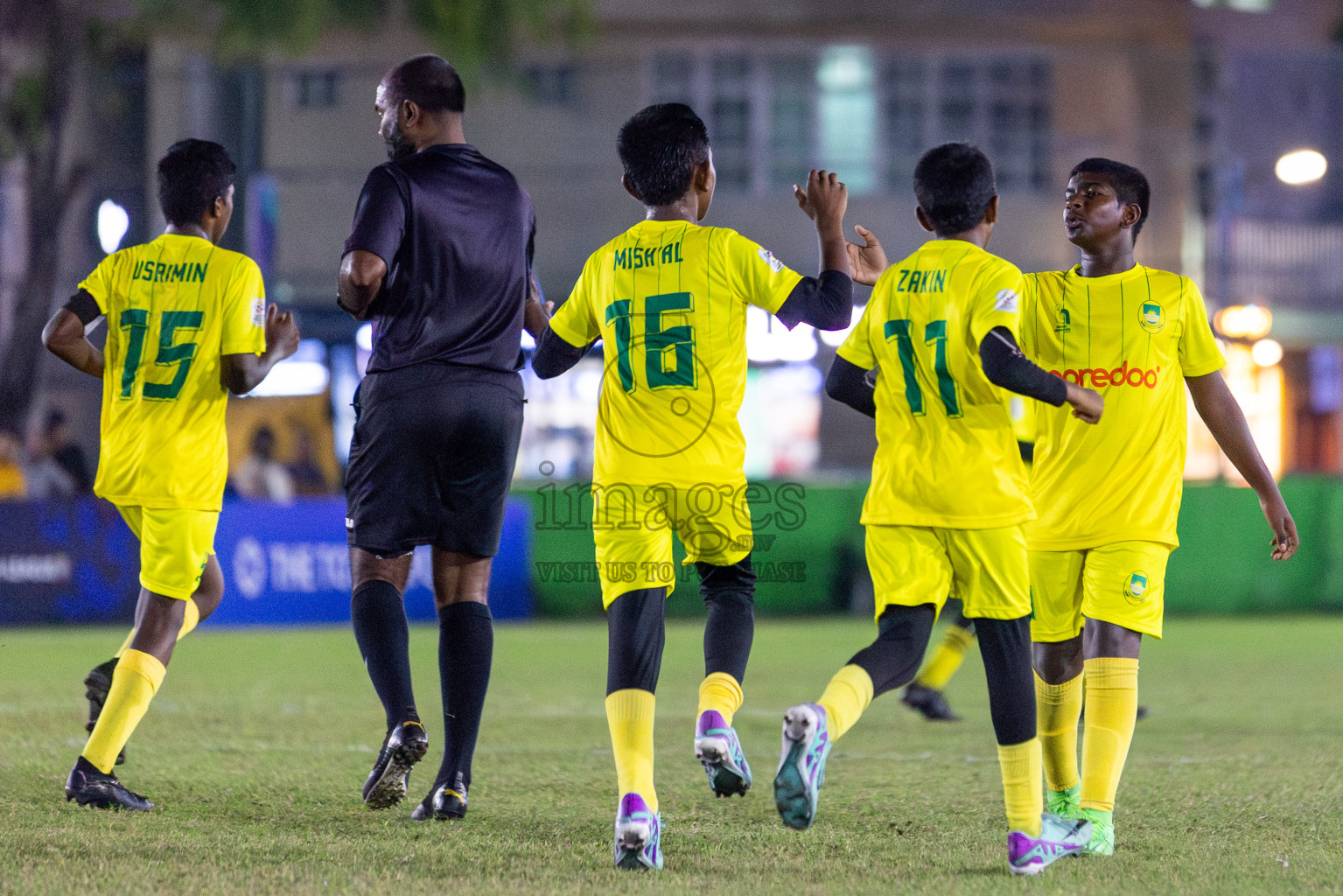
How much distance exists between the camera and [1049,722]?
4.55 meters

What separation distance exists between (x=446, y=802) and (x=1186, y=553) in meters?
13.0

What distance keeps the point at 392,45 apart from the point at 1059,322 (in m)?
22.7

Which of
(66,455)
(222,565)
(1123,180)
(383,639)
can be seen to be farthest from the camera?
(66,455)

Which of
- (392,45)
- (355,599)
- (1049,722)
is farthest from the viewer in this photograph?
(392,45)

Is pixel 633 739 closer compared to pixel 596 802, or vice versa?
pixel 633 739

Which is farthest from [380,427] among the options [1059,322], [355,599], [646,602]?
[1059,322]

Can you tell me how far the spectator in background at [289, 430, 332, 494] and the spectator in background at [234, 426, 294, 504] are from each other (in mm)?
1194

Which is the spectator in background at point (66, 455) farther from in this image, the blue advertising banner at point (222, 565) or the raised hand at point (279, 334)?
the raised hand at point (279, 334)

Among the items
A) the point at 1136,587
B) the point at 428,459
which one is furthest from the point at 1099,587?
the point at 428,459

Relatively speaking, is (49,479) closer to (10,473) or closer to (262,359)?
(10,473)

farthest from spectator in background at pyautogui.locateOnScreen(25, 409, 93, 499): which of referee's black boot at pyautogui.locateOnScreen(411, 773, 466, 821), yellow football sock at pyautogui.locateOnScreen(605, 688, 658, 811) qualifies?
yellow football sock at pyautogui.locateOnScreen(605, 688, 658, 811)

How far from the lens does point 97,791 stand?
490 centimetres

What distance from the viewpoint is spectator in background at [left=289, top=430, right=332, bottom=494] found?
18.4 metres

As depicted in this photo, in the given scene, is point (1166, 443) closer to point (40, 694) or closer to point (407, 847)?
point (407, 847)
